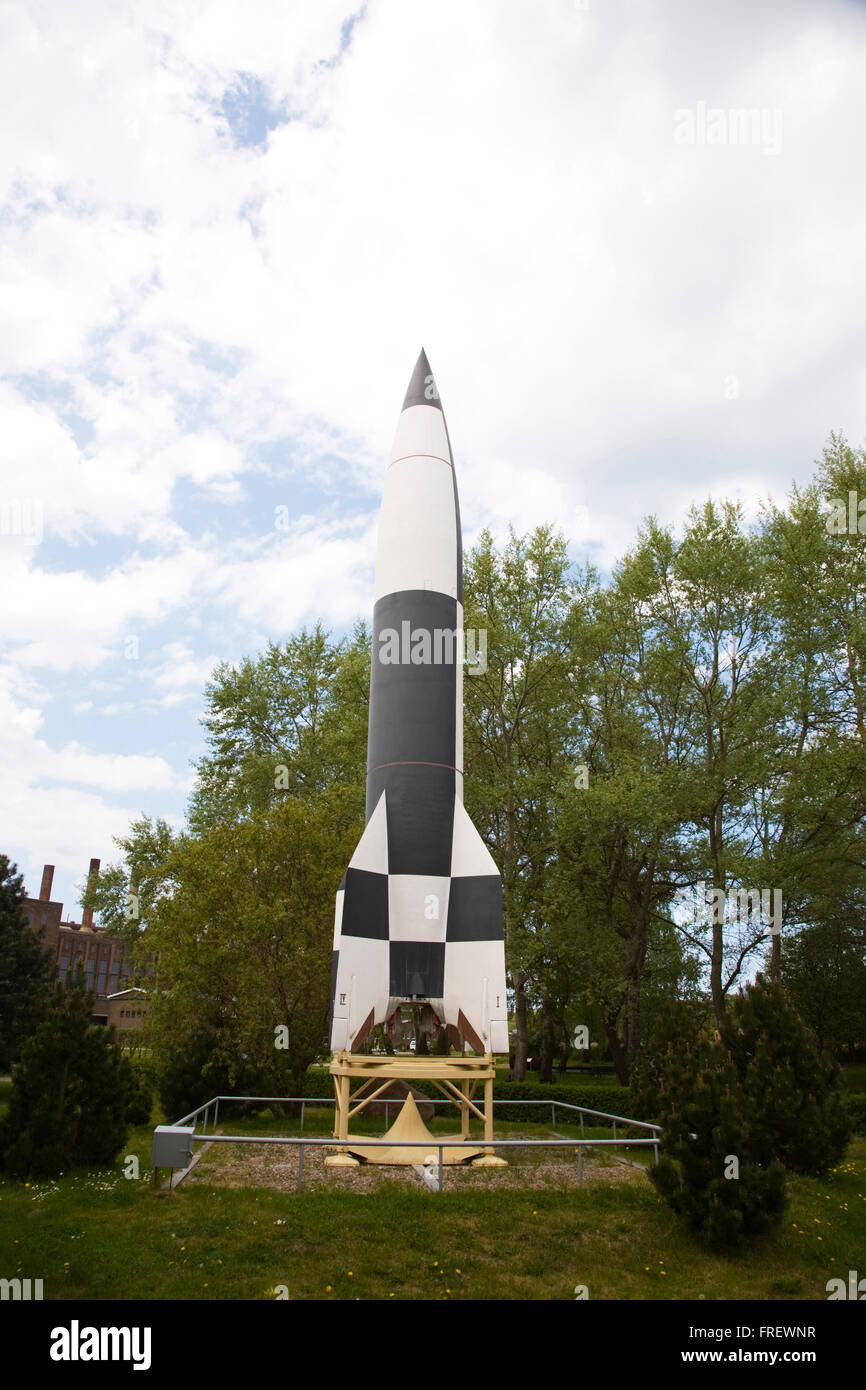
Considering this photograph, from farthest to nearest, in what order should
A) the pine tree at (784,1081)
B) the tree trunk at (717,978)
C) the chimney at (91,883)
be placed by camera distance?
the chimney at (91,883), the tree trunk at (717,978), the pine tree at (784,1081)

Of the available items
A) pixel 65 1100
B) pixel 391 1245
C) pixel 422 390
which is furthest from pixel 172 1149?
pixel 422 390

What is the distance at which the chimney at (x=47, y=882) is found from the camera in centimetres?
6400

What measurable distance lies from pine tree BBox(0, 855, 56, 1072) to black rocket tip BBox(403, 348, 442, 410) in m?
18.5

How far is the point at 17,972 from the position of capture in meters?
26.7

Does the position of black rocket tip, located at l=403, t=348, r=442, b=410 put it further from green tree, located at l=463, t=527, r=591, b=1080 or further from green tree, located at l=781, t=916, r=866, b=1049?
green tree, located at l=781, t=916, r=866, b=1049

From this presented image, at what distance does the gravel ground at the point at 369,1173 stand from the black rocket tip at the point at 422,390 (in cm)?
1288

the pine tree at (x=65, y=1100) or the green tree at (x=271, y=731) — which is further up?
the green tree at (x=271, y=731)

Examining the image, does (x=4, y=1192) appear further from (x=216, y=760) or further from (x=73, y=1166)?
(x=216, y=760)

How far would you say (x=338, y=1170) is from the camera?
11.5 metres

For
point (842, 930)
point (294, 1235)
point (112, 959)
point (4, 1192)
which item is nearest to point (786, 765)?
point (842, 930)

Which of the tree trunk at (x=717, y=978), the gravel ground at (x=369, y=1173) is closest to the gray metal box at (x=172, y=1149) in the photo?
the gravel ground at (x=369, y=1173)

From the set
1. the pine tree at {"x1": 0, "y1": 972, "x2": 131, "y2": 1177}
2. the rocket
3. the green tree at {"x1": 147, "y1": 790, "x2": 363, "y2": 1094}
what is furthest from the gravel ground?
the green tree at {"x1": 147, "y1": 790, "x2": 363, "y2": 1094}

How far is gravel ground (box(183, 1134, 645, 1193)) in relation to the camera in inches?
417

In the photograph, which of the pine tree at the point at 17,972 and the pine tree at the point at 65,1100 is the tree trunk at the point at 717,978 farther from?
the pine tree at the point at 17,972
